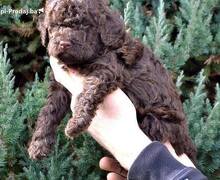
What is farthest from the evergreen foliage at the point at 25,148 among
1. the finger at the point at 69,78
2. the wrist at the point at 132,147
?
the wrist at the point at 132,147

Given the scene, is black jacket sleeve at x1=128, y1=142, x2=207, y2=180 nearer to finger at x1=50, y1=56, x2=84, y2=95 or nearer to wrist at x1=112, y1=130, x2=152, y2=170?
wrist at x1=112, y1=130, x2=152, y2=170

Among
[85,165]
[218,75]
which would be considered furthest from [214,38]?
[85,165]

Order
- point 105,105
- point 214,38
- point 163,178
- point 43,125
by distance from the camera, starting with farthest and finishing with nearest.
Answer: point 214,38 → point 43,125 → point 105,105 → point 163,178

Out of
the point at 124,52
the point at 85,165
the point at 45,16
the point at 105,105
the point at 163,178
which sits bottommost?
the point at 85,165

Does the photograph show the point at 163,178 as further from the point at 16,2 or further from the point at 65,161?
the point at 16,2

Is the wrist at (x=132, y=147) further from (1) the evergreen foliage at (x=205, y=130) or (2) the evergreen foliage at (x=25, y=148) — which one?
(1) the evergreen foliage at (x=205, y=130)

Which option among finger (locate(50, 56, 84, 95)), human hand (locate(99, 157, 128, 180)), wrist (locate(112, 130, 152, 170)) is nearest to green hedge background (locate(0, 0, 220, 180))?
human hand (locate(99, 157, 128, 180))
